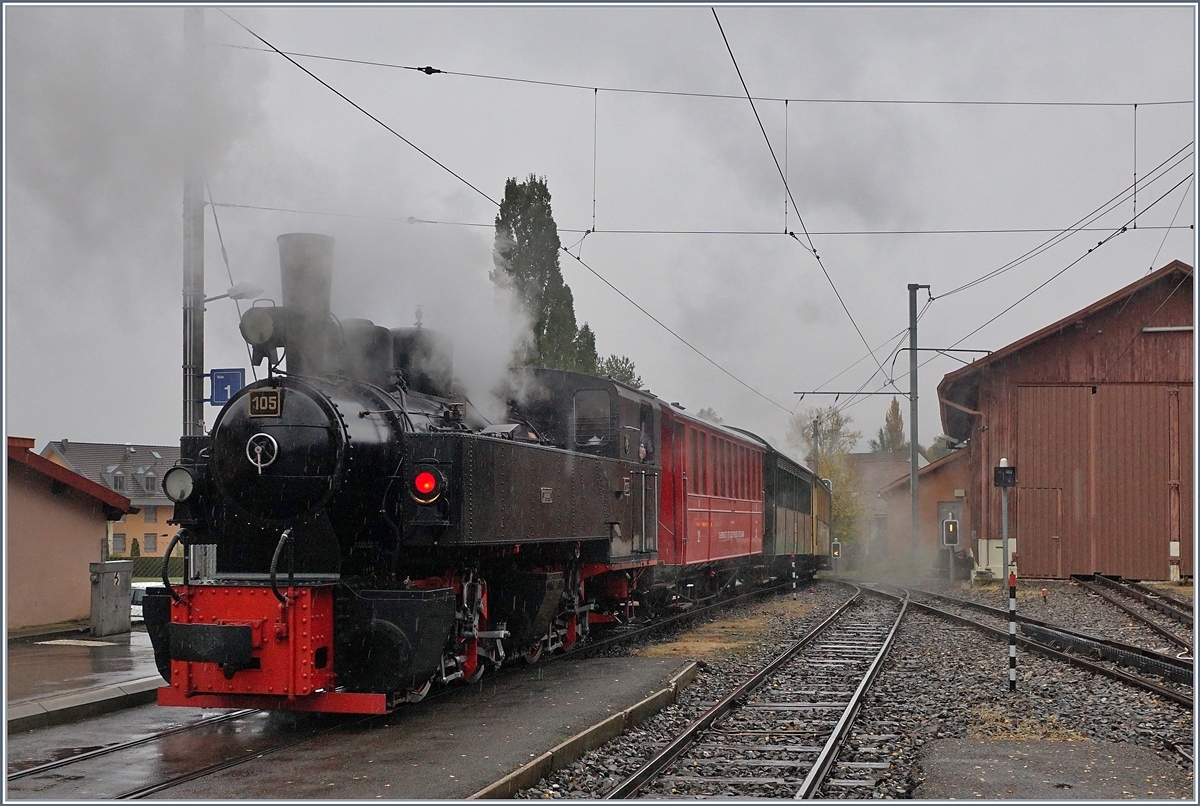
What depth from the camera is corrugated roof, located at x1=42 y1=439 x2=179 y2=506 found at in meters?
51.2

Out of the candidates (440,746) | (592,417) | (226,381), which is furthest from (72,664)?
(592,417)

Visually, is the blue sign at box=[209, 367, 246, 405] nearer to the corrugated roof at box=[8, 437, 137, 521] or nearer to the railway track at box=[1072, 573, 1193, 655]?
the corrugated roof at box=[8, 437, 137, 521]

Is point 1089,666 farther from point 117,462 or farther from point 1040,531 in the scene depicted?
point 117,462

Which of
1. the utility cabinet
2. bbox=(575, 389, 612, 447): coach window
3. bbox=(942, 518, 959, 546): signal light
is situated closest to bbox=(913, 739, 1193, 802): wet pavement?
bbox=(575, 389, 612, 447): coach window

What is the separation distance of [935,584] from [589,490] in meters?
21.4

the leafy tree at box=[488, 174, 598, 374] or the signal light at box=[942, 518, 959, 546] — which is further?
the leafy tree at box=[488, 174, 598, 374]

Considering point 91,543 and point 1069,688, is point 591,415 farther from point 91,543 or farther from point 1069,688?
point 91,543

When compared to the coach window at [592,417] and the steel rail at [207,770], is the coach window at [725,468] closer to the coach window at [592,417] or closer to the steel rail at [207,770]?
the coach window at [592,417]

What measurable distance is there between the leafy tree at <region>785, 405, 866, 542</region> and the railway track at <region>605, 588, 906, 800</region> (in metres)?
43.5

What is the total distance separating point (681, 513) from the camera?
48.9 ft

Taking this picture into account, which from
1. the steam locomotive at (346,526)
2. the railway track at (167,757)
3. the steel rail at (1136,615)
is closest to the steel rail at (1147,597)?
the steel rail at (1136,615)

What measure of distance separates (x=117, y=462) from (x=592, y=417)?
50601 mm

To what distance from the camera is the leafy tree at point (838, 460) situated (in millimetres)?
55500

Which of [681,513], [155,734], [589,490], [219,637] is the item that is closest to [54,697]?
[155,734]
